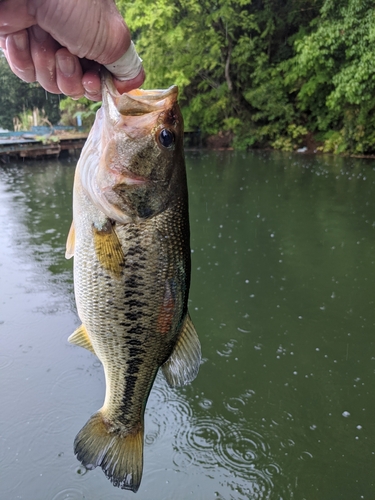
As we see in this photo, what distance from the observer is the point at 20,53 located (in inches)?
64.4

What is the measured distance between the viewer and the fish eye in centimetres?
160

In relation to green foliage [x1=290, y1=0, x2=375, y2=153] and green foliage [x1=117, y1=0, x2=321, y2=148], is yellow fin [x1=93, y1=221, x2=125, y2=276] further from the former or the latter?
green foliage [x1=117, y1=0, x2=321, y2=148]

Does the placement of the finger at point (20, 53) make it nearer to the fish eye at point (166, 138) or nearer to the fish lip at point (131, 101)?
the fish lip at point (131, 101)

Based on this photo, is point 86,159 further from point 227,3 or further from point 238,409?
point 227,3

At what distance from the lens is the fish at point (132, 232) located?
62.1 inches

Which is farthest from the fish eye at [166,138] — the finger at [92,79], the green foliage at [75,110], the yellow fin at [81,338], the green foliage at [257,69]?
the green foliage at [75,110]

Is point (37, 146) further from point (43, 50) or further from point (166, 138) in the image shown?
point (166, 138)

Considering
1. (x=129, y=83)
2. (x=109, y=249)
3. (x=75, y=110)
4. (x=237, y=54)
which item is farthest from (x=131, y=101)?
(x=75, y=110)

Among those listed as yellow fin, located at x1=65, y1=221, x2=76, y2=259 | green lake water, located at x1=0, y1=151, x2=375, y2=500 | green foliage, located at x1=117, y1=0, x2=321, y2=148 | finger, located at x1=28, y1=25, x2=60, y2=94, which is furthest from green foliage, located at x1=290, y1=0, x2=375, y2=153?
yellow fin, located at x1=65, y1=221, x2=76, y2=259

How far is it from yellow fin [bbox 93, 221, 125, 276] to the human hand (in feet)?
1.89

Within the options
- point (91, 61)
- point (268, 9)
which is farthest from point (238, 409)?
point (268, 9)

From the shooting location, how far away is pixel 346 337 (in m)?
4.84

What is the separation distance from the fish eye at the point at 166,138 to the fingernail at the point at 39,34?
0.60 m

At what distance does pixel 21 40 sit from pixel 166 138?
2.21ft
